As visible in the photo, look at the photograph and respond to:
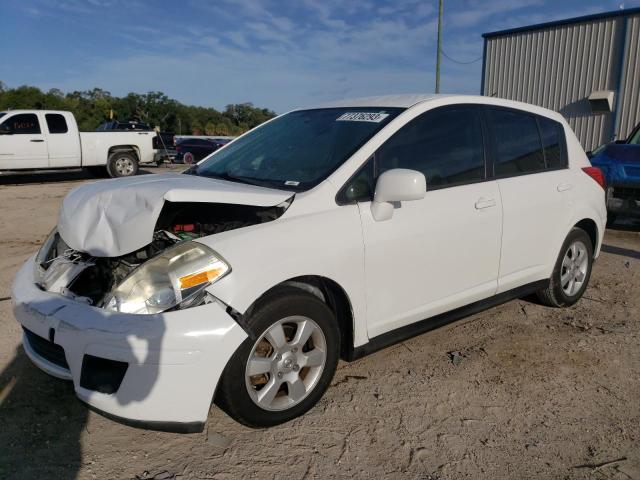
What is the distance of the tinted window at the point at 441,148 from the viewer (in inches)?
129

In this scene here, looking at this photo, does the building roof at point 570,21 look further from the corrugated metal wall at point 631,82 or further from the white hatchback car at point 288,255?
the white hatchback car at point 288,255

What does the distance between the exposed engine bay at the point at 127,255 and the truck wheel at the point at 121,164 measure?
1298 centimetres

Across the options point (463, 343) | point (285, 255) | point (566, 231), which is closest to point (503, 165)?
point (566, 231)

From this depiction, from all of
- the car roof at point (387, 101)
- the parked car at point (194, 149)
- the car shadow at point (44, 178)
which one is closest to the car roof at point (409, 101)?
the car roof at point (387, 101)

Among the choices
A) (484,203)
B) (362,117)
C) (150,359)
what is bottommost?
(150,359)

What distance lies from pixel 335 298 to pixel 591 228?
9.52ft

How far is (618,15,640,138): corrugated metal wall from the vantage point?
16016 millimetres

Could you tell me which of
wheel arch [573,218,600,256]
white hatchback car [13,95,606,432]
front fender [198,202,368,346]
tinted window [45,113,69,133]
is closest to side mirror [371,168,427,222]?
white hatchback car [13,95,606,432]

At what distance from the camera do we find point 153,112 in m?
67.3

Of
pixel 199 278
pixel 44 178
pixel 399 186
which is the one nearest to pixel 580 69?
pixel 44 178

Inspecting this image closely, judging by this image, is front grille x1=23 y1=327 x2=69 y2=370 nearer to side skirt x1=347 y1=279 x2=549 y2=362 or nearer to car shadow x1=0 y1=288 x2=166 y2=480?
car shadow x1=0 y1=288 x2=166 y2=480

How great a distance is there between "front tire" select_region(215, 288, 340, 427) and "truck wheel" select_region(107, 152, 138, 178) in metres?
13.8

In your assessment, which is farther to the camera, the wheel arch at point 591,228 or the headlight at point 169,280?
the wheel arch at point 591,228

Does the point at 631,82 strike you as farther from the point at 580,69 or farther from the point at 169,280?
the point at 169,280
